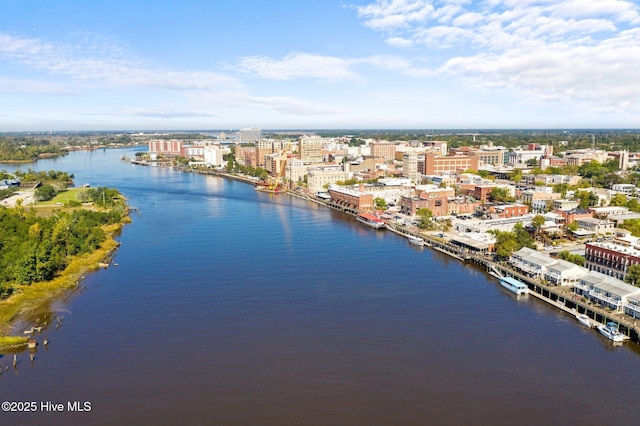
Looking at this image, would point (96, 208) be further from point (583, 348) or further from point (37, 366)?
point (583, 348)

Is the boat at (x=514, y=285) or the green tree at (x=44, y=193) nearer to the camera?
the boat at (x=514, y=285)

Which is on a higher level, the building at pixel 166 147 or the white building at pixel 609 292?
the building at pixel 166 147

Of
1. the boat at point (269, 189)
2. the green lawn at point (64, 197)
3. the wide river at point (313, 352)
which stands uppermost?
the green lawn at point (64, 197)

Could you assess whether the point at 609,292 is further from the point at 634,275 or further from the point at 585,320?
the point at 634,275

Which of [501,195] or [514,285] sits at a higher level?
[501,195]

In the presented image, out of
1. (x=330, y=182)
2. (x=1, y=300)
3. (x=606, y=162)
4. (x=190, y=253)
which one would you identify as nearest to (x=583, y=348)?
(x=190, y=253)

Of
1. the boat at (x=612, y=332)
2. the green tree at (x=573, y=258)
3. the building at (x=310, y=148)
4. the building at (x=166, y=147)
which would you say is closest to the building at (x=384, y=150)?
the building at (x=310, y=148)

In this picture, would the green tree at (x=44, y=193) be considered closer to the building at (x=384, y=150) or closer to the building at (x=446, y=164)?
the building at (x=446, y=164)

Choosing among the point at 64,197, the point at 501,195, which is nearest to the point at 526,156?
the point at 501,195
